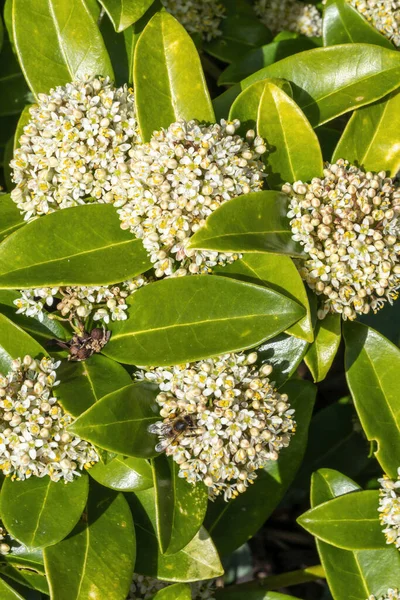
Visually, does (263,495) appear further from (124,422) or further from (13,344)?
(13,344)

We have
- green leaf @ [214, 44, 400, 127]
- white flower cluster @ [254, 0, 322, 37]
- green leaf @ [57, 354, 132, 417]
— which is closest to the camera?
green leaf @ [57, 354, 132, 417]

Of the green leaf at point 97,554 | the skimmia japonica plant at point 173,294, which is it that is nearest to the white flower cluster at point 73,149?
the skimmia japonica plant at point 173,294

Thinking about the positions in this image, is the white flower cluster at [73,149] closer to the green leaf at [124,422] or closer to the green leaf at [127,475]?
the green leaf at [124,422]

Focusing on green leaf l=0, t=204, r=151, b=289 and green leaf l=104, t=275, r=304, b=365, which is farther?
green leaf l=0, t=204, r=151, b=289

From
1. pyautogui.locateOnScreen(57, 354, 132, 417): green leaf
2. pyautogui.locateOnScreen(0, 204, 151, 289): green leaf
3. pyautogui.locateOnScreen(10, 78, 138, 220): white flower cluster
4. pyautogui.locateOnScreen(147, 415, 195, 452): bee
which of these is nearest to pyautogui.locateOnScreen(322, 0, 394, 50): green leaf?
pyautogui.locateOnScreen(10, 78, 138, 220): white flower cluster

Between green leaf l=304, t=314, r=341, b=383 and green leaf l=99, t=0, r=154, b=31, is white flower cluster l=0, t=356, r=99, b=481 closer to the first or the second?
green leaf l=304, t=314, r=341, b=383

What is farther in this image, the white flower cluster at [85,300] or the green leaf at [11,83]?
the green leaf at [11,83]

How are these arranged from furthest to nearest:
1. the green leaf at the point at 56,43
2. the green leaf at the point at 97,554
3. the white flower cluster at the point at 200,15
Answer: the white flower cluster at the point at 200,15 → the green leaf at the point at 56,43 → the green leaf at the point at 97,554

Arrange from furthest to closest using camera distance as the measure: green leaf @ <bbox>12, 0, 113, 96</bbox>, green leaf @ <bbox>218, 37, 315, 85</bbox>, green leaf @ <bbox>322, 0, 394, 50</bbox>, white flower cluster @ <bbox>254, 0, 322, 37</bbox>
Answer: white flower cluster @ <bbox>254, 0, 322, 37</bbox> → green leaf @ <bbox>218, 37, 315, 85</bbox> → green leaf @ <bbox>322, 0, 394, 50</bbox> → green leaf @ <bbox>12, 0, 113, 96</bbox>
